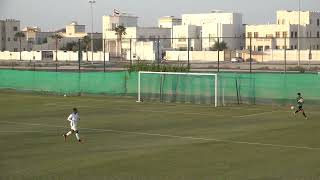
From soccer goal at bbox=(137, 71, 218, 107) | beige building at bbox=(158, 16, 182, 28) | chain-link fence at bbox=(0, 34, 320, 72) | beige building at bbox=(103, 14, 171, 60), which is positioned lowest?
soccer goal at bbox=(137, 71, 218, 107)

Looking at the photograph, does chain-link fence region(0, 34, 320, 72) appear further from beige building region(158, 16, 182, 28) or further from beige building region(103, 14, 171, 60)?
beige building region(158, 16, 182, 28)

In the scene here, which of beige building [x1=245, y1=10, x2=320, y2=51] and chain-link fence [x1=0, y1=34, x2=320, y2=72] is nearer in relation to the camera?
chain-link fence [x1=0, y1=34, x2=320, y2=72]

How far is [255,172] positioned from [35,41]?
152m

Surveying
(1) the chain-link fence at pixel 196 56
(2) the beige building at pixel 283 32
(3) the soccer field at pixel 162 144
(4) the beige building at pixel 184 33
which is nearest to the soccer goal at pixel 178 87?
(3) the soccer field at pixel 162 144

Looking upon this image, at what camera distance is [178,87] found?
45344 mm

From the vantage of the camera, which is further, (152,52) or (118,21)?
(118,21)

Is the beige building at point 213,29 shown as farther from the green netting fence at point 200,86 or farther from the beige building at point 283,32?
the green netting fence at point 200,86

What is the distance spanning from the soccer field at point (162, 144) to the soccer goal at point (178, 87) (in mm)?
4320

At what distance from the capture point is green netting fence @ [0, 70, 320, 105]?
4144 cm

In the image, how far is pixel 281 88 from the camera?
4194 cm

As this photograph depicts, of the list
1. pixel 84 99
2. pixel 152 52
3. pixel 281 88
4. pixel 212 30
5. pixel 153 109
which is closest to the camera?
pixel 153 109

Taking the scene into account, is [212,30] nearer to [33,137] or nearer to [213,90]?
[213,90]

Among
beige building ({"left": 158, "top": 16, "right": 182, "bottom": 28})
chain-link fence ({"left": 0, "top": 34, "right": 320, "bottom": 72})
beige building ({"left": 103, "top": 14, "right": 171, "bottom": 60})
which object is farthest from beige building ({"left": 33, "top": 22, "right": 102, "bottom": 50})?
beige building ({"left": 158, "top": 16, "right": 182, "bottom": 28})

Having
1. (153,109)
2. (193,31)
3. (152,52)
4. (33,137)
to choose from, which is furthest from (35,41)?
(33,137)
